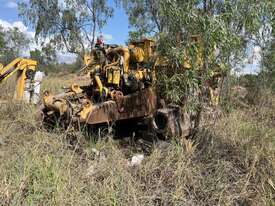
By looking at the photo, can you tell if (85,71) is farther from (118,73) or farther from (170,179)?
(170,179)

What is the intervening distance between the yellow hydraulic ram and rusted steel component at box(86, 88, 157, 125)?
10.7ft

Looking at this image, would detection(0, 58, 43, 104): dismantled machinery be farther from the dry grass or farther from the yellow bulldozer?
the dry grass

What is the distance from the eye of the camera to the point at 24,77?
8625 mm

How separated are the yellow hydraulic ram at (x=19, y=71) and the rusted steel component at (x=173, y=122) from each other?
12.5 feet

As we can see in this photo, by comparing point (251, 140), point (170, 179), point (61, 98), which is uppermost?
point (61, 98)

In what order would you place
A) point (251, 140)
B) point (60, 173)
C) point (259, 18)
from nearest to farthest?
point (60, 173)
point (259, 18)
point (251, 140)

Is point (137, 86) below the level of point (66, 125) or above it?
above

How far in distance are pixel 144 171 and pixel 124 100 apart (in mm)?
1319

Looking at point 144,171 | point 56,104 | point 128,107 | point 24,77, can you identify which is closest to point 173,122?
point 128,107

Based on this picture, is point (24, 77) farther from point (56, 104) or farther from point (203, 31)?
point (203, 31)

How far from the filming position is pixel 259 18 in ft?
16.0

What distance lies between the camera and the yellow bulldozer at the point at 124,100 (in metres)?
5.53

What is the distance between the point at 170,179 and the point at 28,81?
516 cm

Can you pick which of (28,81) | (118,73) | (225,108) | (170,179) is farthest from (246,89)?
(170,179)
